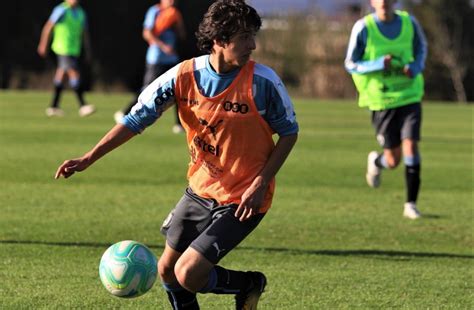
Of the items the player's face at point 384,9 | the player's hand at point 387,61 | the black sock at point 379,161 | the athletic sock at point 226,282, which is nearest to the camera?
the athletic sock at point 226,282

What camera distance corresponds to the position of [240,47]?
5281 mm

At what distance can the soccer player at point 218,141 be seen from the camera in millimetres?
5277

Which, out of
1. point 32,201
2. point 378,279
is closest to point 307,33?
point 32,201

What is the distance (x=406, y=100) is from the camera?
10.0m

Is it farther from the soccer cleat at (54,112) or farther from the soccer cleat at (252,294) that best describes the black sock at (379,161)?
the soccer cleat at (54,112)

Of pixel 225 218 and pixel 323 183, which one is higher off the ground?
pixel 225 218

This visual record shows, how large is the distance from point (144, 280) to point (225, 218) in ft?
1.88

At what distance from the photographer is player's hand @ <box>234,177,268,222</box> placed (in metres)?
5.21

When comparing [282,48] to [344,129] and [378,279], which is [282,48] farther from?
[378,279]

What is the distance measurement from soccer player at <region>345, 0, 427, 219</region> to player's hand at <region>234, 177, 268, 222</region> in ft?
16.2

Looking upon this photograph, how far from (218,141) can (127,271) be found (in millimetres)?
816

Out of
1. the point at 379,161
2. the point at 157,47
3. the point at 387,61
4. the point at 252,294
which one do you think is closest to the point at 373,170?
the point at 379,161

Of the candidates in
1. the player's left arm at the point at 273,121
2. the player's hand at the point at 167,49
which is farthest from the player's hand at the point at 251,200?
the player's hand at the point at 167,49

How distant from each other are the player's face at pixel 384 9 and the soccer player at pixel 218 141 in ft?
A: 15.8
